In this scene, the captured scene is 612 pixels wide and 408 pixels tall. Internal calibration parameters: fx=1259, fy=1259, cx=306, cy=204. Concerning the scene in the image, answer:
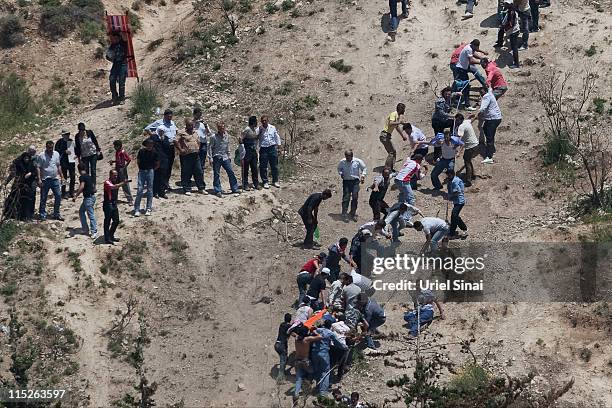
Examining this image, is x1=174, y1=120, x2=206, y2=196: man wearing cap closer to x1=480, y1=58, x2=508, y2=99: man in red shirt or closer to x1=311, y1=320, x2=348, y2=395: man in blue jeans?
x1=311, y1=320, x2=348, y2=395: man in blue jeans

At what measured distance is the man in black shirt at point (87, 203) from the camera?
23766mm

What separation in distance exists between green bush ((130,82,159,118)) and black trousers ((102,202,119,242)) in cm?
591

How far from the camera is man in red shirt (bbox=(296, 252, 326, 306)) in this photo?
22.8m

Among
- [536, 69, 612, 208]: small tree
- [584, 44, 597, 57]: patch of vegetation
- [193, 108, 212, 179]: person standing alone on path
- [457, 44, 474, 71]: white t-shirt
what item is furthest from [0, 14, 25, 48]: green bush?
[584, 44, 597, 57]: patch of vegetation

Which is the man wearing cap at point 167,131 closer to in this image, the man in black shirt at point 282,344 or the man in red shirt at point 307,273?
the man in red shirt at point 307,273

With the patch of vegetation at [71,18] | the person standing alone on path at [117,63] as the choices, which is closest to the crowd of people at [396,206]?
the person standing alone on path at [117,63]

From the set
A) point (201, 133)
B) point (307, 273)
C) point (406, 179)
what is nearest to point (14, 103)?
point (201, 133)

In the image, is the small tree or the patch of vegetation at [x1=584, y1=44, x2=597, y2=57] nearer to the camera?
the small tree

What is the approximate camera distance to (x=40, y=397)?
20.9m

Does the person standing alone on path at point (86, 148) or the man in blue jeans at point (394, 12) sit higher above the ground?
the man in blue jeans at point (394, 12)

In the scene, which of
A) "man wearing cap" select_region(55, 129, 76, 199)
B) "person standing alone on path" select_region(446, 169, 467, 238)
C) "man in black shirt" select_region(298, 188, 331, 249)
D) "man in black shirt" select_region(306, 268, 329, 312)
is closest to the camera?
"man in black shirt" select_region(306, 268, 329, 312)

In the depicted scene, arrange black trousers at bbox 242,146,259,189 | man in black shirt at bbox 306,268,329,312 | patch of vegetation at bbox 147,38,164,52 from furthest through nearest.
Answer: patch of vegetation at bbox 147,38,164,52, black trousers at bbox 242,146,259,189, man in black shirt at bbox 306,268,329,312

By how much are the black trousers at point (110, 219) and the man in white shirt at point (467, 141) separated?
7.69 m

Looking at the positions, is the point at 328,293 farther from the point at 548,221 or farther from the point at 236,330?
the point at 548,221
